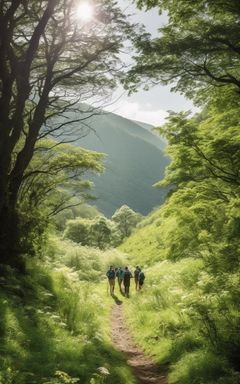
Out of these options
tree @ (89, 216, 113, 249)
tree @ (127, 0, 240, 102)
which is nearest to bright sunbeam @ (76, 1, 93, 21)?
tree @ (127, 0, 240, 102)

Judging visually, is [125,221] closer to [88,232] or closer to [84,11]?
[88,232]

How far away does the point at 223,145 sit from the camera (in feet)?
39.2

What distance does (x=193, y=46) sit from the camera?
10203 millimetres

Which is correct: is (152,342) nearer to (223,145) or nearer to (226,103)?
(223,145)

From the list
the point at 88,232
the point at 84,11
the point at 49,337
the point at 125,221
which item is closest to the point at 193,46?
the point at 84,11

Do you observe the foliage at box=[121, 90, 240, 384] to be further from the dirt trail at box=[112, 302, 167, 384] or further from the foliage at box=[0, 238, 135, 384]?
the foliage at box=[0, 238, 135, 384]

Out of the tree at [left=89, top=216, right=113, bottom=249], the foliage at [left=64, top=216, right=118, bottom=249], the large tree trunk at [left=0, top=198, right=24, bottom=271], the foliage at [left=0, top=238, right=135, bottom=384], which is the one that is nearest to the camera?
the foliage at [left=0, top=238, right=135, bottom=384]

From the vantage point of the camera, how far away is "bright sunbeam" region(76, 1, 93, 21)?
13.6 meters

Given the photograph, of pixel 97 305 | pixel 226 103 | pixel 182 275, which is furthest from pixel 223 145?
pixel 182 275

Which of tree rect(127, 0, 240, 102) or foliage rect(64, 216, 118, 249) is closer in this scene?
tree rect(127, 0, 240, 102)

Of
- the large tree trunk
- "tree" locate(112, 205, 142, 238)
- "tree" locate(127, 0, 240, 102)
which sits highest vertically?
"tree" locate(112, 205, 142, 238)

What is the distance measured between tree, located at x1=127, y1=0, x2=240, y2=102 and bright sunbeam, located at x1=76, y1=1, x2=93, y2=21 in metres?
2.99

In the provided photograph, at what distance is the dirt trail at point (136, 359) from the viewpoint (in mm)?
10516

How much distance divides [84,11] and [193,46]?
519cm
